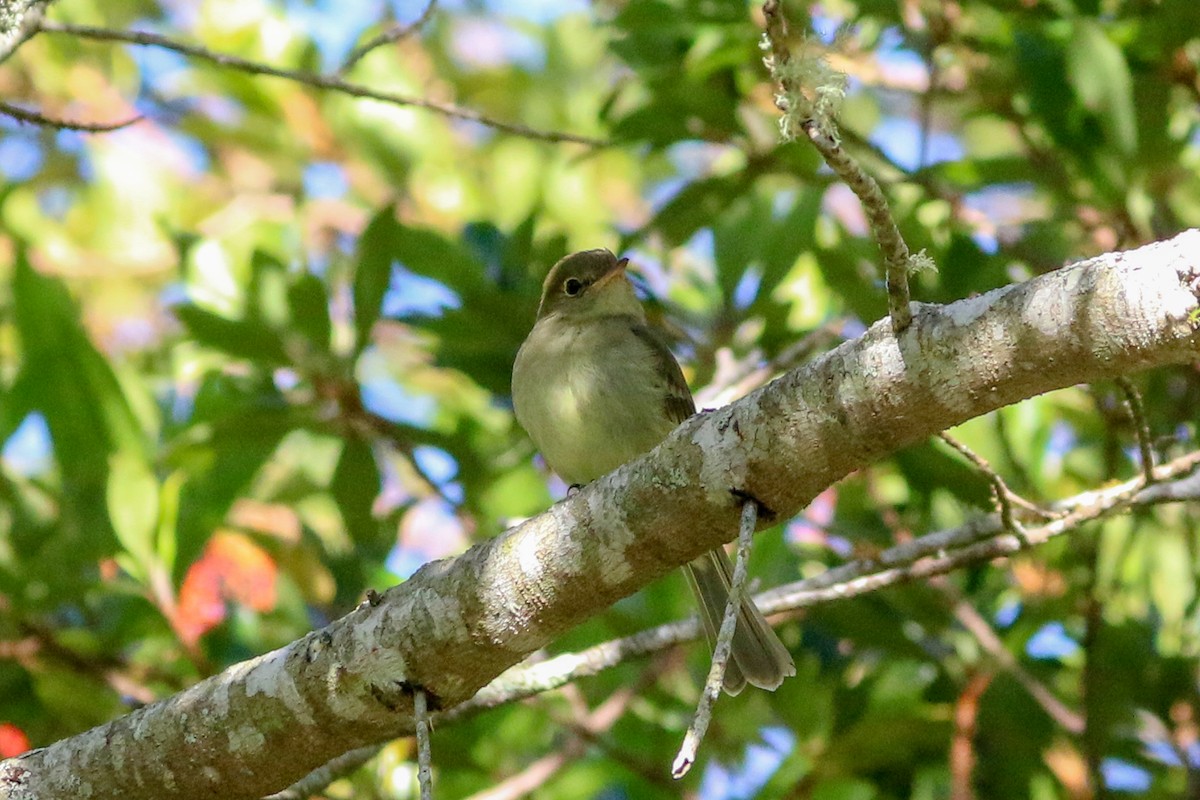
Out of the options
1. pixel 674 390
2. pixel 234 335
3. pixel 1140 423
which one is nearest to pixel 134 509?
pixel 234 335

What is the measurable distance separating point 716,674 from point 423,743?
621mm

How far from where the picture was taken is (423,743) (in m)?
2.57

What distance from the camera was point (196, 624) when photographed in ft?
16.2

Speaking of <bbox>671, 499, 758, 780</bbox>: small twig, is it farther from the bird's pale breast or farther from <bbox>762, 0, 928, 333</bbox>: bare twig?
the bird's pale breast

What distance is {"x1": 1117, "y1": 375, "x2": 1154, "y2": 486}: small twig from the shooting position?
297 cm

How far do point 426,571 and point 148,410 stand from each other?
225 cm

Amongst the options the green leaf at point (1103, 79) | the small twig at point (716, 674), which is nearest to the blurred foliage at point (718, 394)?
the green leaf at point (1103, 79)

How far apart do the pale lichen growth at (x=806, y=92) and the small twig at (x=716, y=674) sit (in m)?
0.68

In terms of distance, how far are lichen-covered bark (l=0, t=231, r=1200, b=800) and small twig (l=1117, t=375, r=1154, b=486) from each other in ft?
2.04

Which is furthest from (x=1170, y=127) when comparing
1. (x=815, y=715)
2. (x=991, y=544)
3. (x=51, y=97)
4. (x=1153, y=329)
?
(x=51, y=97)

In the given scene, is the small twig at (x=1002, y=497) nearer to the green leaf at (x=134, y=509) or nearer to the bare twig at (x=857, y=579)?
the bare twig at (x=857, y=579)

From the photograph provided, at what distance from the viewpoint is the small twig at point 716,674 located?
2.11 meters

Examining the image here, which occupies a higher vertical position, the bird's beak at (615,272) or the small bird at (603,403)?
the bird's beak at (615,272)

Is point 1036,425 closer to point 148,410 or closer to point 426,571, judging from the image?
point 426,571
